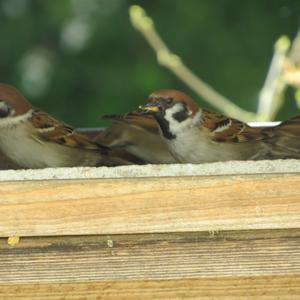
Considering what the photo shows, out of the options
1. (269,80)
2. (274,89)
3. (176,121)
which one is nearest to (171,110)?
(176,121)

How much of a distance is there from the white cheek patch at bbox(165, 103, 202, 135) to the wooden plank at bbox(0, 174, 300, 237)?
113 cm

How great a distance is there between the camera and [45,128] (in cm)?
396

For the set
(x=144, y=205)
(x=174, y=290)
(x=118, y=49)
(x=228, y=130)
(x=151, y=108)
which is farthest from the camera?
(x=118, y=49)

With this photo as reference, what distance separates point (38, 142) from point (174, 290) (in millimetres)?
1228

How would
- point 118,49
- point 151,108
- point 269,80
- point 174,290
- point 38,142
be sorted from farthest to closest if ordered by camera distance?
1. point 118,49
2. point 269,80
3. point 38,142
4. point 151,108
5. point 174,290

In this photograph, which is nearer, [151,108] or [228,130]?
[151,108]

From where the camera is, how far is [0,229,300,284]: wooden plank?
2793mm

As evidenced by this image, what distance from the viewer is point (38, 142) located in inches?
155

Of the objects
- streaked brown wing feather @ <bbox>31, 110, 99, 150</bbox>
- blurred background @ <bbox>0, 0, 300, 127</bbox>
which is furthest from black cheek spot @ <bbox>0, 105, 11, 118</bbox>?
blurred background @ <bbox>0, 0, 300, 127</bbox>

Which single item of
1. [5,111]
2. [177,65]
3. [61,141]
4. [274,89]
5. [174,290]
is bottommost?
[174,290]

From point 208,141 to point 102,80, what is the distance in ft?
9.43

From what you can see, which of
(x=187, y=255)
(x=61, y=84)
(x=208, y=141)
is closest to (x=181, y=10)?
(x=61, y=84)

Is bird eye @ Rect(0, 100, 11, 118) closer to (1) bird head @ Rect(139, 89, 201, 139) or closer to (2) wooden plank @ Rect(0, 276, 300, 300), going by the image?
(1) bird head @ Rect(139, 89, 201, 139)

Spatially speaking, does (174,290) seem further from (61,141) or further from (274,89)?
(274,89)
